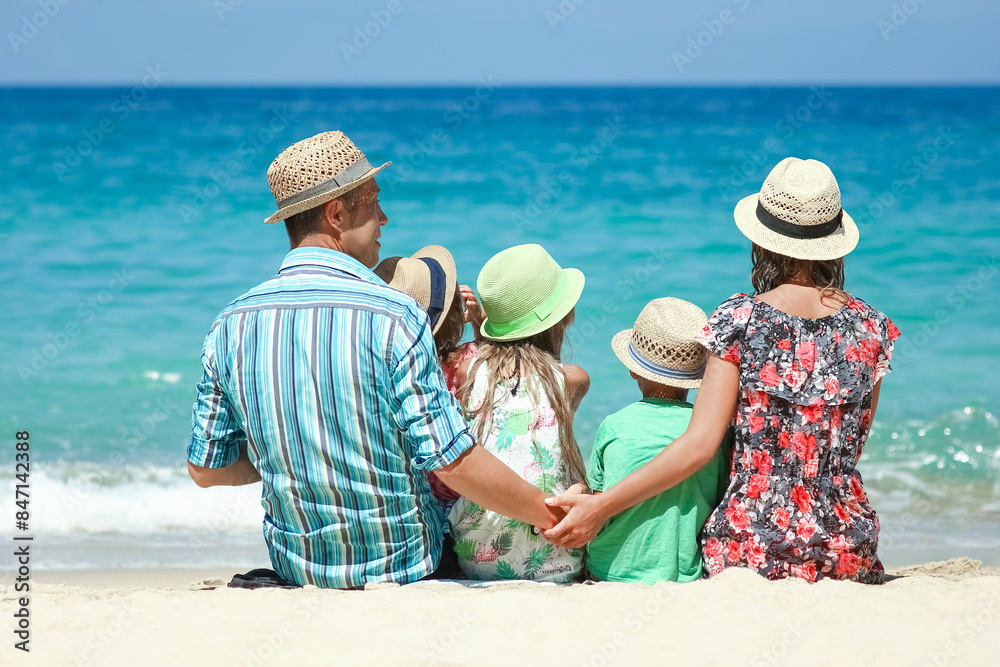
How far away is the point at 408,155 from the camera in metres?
21.7

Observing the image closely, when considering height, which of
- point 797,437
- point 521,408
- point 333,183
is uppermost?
point 333,183

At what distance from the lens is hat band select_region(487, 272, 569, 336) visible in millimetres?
2680

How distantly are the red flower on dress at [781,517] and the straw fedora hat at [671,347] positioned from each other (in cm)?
41

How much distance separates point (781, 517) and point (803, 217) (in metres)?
0.81

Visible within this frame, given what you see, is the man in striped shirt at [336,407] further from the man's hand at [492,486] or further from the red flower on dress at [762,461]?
the red flower on dress at [762,461]

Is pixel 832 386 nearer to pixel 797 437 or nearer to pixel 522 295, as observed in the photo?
pixel 797 437

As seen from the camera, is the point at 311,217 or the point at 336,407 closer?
the point at 336,407

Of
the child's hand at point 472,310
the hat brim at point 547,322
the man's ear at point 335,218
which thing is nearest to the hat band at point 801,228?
the hat brim at point 547,322

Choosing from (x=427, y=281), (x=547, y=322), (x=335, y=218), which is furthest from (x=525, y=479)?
(x=335, y=218)

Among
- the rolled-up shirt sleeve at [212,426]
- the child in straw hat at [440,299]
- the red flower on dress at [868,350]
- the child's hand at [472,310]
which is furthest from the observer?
the child's hand at [472,310]

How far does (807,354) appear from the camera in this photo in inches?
92.2

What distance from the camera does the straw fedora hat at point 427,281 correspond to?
2.76 metres

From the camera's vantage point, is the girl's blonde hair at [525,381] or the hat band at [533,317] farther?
the hat band at [533,317]

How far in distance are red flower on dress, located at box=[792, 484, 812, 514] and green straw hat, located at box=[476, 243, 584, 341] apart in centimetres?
81
